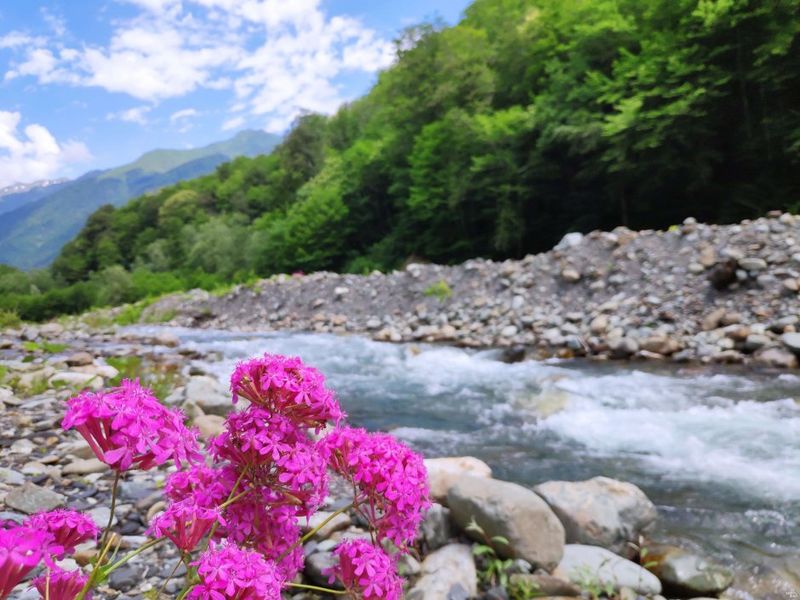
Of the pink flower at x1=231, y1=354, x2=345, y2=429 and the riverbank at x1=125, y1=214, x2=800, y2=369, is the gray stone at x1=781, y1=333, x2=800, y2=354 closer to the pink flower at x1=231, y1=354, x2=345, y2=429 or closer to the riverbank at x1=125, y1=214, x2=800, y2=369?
the riverbank at x1=125, y1=214, x2=800, y2=369

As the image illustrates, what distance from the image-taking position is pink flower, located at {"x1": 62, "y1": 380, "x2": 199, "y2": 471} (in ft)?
3.55

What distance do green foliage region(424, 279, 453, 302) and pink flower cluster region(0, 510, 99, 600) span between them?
41.9 ft

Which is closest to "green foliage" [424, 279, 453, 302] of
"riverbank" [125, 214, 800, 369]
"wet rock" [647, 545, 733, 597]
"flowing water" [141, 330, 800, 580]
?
"riverbank" [125, 214, 800, 369]

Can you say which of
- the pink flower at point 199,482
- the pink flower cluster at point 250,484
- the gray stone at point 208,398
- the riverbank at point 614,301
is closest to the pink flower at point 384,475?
the pink flower cluster at point 250,484

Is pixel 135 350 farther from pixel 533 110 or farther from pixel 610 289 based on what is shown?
pixel 533 110

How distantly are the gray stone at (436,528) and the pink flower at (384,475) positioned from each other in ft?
6.48

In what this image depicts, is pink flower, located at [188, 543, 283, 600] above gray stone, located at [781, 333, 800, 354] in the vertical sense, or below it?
above

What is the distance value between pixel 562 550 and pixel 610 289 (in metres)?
8.92

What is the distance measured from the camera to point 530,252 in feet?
73.2

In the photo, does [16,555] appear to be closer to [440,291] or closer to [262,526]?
[262,526]

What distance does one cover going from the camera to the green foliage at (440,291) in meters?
13.8

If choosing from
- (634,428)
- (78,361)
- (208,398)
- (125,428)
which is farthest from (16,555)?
(78,361)

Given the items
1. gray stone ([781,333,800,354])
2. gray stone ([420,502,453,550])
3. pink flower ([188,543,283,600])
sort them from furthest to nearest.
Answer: gray stone ([781,333,800,354]) < gray stone ([420,502,453,550]) < pink flower ([188,543,283,600])

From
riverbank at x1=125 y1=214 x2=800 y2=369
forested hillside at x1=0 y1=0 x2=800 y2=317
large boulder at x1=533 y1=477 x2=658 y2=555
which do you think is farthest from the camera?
forested hillside at x1=0 y1=0 x2=800 y2=317
